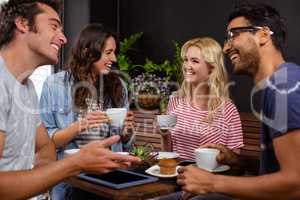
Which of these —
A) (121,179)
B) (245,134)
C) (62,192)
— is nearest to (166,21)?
(245,134)

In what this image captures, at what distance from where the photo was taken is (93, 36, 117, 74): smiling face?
2855 millimetres

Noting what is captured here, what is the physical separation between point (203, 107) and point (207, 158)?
1170 mm

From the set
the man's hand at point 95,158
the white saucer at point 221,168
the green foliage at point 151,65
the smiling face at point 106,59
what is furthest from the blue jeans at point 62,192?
the green foliage at point 151,65

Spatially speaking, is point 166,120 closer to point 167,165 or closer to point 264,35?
point 167,165

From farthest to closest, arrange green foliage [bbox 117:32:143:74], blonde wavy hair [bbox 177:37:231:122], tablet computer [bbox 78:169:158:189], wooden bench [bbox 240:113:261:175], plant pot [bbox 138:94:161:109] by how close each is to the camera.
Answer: green foliage [bbox 117:32:143:74], plant pot [bbox 138:94:161:109], wooden bench [bbox 240:113:261:175], blonde wavy hair [bbox 177:37:231:122], tablet computer [bbox 78:169:158:189]

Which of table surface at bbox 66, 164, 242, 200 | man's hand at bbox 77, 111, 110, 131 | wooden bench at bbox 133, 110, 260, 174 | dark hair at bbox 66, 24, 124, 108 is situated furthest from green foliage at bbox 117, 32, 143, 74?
table surface at bbox 66, 164, 242, 200

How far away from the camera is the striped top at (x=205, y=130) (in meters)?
2.98

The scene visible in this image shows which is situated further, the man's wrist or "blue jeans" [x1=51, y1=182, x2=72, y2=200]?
"blue jeans" [x1=51, y1=182, x2=72, y2=200]

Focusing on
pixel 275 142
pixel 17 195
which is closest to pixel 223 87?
pixel 275 142

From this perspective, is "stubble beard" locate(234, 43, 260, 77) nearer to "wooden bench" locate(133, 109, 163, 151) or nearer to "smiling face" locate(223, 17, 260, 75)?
"smiling face" locate(223, 17, 260, 75)

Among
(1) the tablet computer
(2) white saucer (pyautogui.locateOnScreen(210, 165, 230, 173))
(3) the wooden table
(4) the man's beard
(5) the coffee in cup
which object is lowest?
(3) the wooden table

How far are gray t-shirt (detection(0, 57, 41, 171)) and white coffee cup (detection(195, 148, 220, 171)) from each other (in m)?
0.83

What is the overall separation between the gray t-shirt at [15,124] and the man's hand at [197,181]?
27.6 inches

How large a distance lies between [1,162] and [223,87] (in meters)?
2.05
